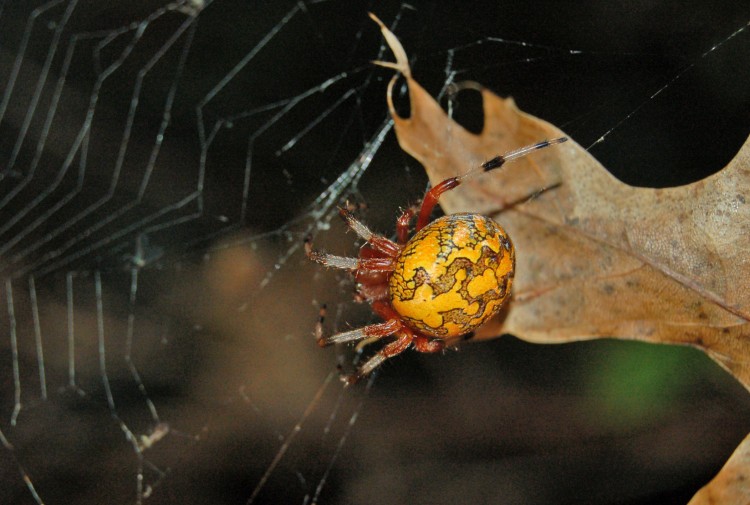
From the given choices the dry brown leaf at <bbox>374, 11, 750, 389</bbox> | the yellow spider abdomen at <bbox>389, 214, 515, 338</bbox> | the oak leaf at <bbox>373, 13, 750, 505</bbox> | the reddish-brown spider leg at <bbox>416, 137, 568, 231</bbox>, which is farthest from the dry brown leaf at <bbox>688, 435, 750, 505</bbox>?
the reddish-brown spider leg at <bbox>416, 137, 568, 231</bbox>

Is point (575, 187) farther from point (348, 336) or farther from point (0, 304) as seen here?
point (0, 304)

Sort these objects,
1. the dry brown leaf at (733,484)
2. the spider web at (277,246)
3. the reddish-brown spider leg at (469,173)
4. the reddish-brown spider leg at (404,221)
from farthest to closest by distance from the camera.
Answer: the spider web at (277,246), the reddish-brown spider leg at (404,221), the reddish-brown spider leg at (469,173), the dry brown leaf at (733,484)

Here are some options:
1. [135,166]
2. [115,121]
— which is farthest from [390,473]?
[115,121]

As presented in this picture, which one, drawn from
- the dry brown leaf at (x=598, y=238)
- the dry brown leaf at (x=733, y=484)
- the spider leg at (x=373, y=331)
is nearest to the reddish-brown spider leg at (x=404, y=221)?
the dry brown leaf at (x=598, y=238)

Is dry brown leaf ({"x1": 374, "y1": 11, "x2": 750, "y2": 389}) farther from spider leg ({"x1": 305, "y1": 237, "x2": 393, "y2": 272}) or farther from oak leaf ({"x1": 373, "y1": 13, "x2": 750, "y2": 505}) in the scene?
spider leg ({"x1": 305, "y1": 237, "x2": 393, "y2": 272})

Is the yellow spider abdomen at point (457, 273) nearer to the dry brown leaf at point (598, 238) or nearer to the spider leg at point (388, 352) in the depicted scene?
the dry brown leaf at point (598, 238)
